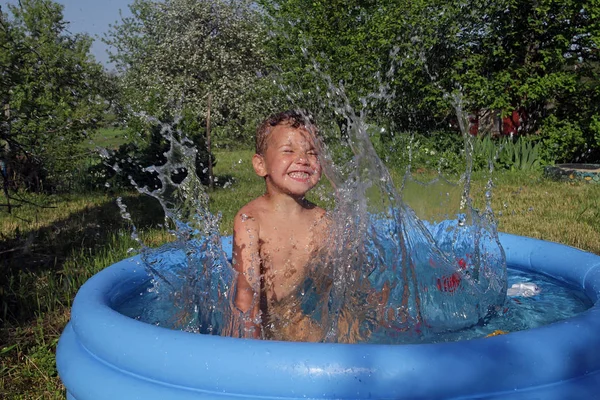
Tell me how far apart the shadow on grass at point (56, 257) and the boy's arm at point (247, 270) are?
123cm

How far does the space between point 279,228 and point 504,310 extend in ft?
3.64

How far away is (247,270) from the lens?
2508mm

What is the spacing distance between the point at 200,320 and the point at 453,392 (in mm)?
1343

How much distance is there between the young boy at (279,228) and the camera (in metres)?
2.52

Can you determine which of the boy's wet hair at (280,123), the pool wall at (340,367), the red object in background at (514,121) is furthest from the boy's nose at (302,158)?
the red object in background at (514,121)

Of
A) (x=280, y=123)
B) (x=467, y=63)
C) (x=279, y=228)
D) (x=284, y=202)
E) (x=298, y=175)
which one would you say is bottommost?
(x=279, y=228)

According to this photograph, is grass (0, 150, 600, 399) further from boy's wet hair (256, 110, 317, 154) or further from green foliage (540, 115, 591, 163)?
boy's wet hair (256, 110, 317, 154)

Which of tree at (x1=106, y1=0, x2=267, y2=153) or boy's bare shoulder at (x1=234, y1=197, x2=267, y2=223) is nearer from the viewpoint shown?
boy's bare shoulder at (x1=234, y1=197, x2=267, y2=223)

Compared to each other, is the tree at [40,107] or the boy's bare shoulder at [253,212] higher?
the tree at [40,107]

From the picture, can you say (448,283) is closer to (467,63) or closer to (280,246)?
(280,246)

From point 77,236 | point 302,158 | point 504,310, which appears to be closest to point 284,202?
point 302,158

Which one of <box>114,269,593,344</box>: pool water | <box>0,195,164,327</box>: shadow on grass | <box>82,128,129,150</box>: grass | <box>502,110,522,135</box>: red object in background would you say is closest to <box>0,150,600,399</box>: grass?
<box>0,195,164,327</box>: shadow on grass

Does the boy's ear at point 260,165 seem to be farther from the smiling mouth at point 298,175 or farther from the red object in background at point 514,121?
the red object in background at point 514,121

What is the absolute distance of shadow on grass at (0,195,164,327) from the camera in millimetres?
3189
